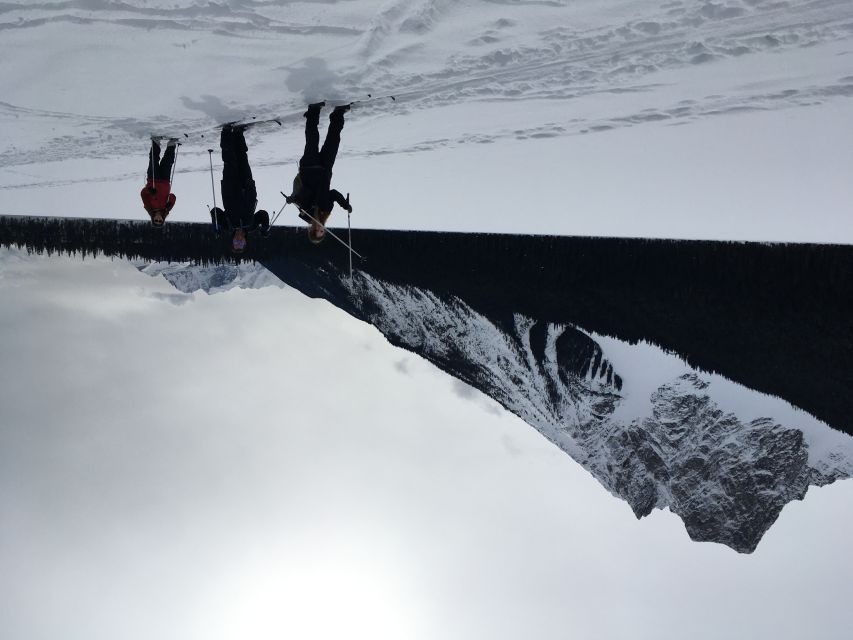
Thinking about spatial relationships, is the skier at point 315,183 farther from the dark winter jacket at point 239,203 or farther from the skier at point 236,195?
the dark winter jacket at point 239,203

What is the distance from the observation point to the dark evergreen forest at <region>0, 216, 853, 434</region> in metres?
14.1

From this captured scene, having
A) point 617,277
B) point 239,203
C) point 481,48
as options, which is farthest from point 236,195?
point 617,277

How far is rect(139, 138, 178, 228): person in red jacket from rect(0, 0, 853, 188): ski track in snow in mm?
841

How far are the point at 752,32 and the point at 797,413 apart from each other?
28.4m


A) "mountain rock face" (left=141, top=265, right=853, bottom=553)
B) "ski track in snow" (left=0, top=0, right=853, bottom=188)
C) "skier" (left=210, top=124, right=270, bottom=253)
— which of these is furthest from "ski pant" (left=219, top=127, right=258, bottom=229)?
"mountain rock face" (left=141, top=265, right=853, bottom=553)

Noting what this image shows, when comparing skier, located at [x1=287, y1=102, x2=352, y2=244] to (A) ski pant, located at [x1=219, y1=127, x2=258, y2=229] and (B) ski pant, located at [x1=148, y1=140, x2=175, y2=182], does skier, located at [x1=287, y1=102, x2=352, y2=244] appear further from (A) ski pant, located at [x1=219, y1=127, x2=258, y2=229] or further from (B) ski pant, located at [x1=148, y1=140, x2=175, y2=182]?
(B) ski pant, located at [x1=148, y1=140, x2=175, y2=182]

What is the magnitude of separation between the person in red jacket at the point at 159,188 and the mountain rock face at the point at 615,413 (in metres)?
9.55

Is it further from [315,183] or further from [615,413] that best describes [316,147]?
[615,413]

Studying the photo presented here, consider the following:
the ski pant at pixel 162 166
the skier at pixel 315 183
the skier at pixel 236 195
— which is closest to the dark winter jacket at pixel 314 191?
the skier at pixel 315 183

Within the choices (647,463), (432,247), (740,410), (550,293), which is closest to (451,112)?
(432,247)

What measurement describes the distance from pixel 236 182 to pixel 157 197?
4.64 feet

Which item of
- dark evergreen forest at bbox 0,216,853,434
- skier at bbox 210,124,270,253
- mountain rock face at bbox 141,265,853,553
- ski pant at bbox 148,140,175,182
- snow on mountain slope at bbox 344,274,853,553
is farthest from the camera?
snow on mountain slope at bbox 344,274,853,553

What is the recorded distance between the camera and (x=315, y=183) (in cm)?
691

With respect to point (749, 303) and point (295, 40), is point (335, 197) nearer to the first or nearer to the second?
point (295, 40)
